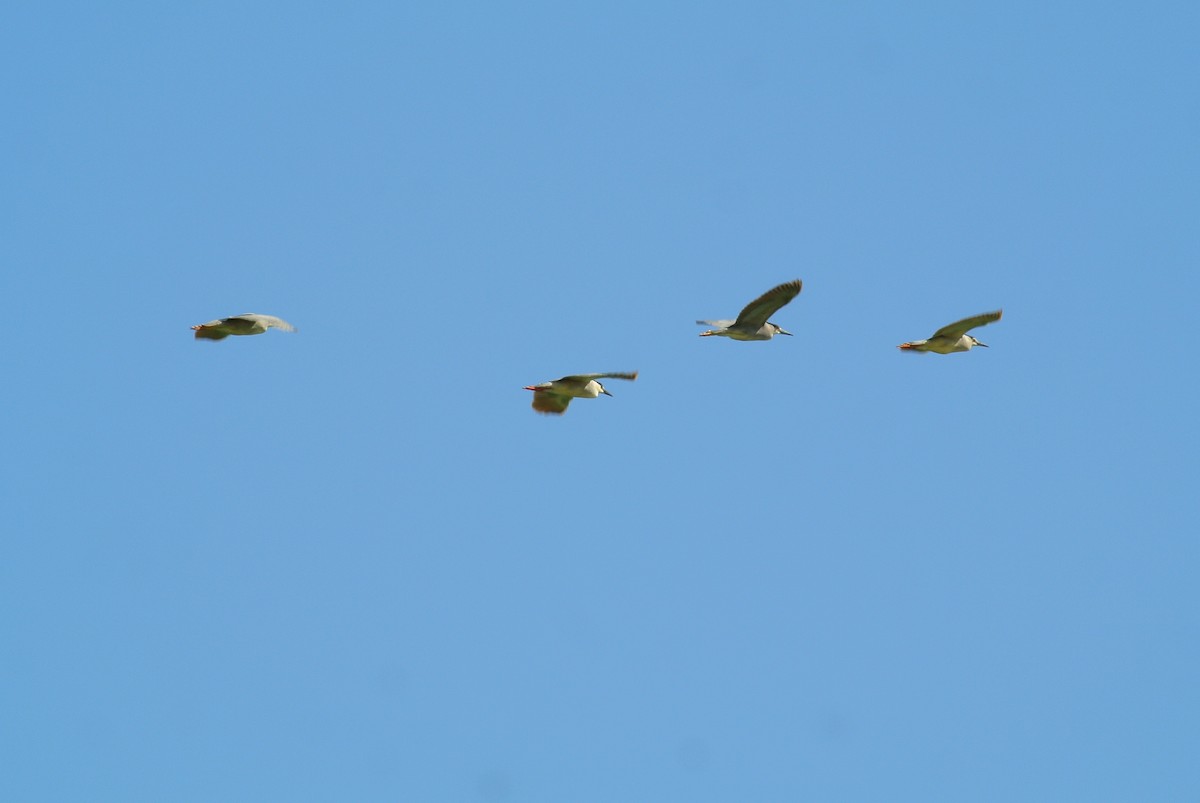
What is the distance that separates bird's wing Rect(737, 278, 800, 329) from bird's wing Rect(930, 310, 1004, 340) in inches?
144

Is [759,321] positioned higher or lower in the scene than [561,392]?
higher

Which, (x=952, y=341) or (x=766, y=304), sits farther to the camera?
(x=952, y=341)

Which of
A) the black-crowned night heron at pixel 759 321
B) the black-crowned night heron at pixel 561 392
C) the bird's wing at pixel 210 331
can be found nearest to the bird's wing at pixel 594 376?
the black-crowned night heron at pixel 561 392

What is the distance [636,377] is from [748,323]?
481 cm

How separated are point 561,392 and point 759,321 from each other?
15.1 ft

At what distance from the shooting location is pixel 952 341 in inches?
1284

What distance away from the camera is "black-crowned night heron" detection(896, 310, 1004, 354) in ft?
101

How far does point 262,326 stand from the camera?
29984mm

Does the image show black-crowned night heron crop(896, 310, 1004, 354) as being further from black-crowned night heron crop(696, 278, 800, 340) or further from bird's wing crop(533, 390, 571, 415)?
bird's wing crop(533, 390, 571, 415)

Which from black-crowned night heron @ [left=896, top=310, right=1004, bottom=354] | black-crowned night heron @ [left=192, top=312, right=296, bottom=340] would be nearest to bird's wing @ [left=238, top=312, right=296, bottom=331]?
black-crowned night heron @ [left=192, top=312, right=296, bottom=340]

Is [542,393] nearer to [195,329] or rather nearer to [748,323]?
[748,323]

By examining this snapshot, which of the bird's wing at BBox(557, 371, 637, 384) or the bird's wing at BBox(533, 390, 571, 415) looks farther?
the bird's wing at BBox(533, 390, 571, 415)

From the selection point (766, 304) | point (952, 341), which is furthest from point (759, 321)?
point (952, 341)

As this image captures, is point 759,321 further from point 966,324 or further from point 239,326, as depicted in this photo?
point 239,326
